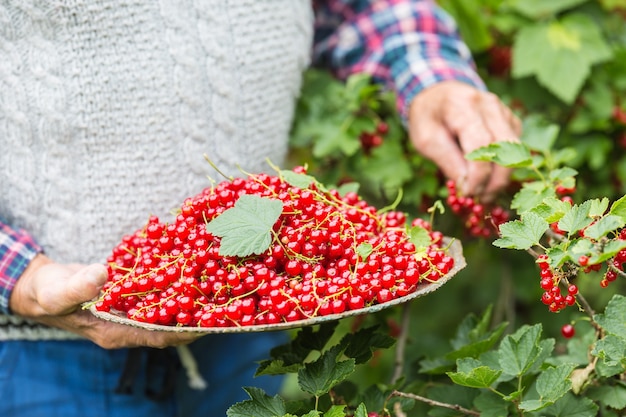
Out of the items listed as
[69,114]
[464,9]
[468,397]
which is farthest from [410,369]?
[464,9]

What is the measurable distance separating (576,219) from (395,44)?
84 cm

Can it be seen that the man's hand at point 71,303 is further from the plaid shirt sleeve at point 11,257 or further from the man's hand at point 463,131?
the man's hand at point 463,131

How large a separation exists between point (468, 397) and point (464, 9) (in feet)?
3.69

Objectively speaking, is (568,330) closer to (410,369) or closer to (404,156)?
(410,369)

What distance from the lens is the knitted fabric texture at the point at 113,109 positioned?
111 cm

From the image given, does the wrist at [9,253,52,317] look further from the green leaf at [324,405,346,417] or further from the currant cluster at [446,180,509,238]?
the currant cluster at [446,180,509,238]

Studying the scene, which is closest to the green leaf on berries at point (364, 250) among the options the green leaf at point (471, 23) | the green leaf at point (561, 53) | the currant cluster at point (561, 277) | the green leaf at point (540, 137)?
the currant cluster at point (561, 277)

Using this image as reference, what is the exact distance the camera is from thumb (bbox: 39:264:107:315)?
0.92m

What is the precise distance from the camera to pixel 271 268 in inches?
35.1

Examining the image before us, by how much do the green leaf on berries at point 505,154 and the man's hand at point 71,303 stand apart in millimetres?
536

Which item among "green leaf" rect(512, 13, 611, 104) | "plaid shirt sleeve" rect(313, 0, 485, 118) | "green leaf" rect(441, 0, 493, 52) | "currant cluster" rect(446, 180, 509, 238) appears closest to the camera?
"currant cluster" rect(446, 180, 509, 238)

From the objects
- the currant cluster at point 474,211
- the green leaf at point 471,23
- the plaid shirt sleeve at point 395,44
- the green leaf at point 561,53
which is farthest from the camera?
the green leaf at point 471,23

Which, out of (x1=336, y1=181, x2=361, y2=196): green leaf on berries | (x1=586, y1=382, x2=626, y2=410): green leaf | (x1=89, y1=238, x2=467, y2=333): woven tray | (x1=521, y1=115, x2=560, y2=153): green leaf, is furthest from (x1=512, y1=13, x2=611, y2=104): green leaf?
(x1=89, y1=238, x2=467, y2=333): woven tray

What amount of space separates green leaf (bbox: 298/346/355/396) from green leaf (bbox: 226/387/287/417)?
0.04 m
